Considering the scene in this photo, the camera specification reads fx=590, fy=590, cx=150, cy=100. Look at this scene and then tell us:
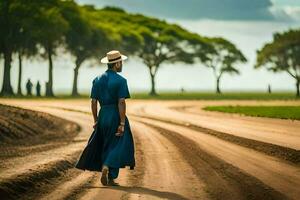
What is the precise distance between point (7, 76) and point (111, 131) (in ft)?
158

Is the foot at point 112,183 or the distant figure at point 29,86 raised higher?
the distant figure at point 29,86

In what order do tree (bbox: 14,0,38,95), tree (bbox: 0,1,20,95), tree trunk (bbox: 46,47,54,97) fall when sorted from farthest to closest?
tree trunk (bbox: 46,47,54,97)
tree (bbox: 14,0,38,95)
tree (bbox: 0,1,20,95)

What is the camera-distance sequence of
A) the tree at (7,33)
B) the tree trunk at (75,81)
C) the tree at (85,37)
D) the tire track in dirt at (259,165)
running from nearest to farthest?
1. the tire track in dirt at (259,165)
2. the tree at (7,33)
3. the tree at (85,37)
4. the tree trunk at (75,81)

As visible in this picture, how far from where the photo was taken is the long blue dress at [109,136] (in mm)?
8438

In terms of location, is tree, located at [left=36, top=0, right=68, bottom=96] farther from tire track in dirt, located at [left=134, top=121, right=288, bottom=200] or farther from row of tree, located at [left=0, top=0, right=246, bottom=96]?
tire track in dirt, located at [left=134, top=121, right=288, bottom=200]

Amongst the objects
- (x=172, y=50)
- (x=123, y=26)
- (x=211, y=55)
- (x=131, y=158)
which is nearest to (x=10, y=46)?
(x=123, y=26)

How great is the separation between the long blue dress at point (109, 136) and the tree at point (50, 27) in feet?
157

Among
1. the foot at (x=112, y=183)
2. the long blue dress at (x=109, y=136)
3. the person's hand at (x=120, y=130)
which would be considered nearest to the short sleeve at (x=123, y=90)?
the long blue dress at (x=109, y=136)

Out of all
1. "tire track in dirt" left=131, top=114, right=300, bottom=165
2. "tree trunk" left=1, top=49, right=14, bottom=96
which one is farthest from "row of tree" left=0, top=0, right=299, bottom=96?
"tire track in dirt" left=131, top=114, right=300, bottom=165

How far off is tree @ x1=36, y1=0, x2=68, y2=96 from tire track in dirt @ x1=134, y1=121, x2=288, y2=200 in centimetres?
4459

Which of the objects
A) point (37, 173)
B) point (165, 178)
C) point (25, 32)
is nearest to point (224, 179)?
point (165, 178)

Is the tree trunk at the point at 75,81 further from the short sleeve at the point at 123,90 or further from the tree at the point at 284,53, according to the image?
the short sleeve at the point at 123,90

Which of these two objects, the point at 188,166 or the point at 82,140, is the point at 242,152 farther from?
the point at 82,140

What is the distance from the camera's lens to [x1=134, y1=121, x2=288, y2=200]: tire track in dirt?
25.4 feet
